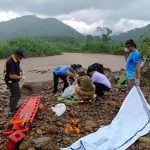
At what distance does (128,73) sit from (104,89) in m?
0.94

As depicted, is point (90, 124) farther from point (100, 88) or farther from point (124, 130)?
point (100, 88)

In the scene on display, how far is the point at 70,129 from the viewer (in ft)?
25.3

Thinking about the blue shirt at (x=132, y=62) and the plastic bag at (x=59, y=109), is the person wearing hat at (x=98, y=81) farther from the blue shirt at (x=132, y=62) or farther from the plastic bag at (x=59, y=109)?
the plastic bag at (x=59, y=109)

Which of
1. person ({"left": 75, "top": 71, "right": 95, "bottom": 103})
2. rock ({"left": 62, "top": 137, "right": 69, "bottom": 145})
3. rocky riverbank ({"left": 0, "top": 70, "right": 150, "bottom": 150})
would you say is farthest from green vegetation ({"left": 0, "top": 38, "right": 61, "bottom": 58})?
rock ({"left": 62, "top": 137, "right": 69, "bottom": 145})

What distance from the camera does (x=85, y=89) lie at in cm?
906

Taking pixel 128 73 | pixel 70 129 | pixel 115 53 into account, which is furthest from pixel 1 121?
pixel 115 53

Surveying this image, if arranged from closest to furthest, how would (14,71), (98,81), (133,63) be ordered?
(14,71)
(133,63)
(98,81)

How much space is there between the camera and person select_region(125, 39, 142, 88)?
877 cm

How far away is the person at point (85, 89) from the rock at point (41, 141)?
92.6 inches

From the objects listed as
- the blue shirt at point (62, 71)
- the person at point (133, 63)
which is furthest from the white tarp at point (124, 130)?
the blue shirt at point (62, 71)

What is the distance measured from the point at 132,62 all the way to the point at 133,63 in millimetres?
34

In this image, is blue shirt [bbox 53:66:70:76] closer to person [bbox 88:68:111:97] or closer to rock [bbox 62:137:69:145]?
person [bbox 88:68:111:97]

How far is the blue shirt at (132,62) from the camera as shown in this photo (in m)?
8.79

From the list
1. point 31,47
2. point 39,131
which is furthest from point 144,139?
point 31,47
